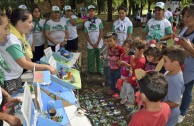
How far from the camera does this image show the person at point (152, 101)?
1998mm

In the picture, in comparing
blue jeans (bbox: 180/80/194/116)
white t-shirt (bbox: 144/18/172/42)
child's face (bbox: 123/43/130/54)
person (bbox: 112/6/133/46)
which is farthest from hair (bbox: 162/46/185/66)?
person (bbox: 112/6/133/46)

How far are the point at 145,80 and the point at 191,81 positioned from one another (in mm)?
1847

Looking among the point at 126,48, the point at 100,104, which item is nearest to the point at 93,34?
the point at 126,48

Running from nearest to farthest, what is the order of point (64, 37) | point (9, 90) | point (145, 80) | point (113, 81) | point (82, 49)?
point (145, 80) → point (9, 90) → point (113, 81) → point (64, 37) → point (82, 49)

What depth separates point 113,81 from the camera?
16.3 feet

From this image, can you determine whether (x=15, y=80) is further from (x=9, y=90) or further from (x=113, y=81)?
(x=113, y=81)

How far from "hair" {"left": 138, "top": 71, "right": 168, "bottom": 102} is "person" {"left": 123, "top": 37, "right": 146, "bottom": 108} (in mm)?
1940

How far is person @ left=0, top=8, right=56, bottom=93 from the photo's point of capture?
2.66 metres

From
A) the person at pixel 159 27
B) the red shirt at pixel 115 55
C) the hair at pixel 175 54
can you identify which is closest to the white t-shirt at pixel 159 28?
the person at pixel 159 27

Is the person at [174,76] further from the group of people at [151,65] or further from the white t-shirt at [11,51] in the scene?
the white t-shirt at [11,51]

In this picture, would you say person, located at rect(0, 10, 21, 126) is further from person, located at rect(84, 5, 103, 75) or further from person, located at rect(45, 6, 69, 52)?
person, located at rect(84, 5, 103, 75)

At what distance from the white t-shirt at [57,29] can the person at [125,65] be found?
181cm

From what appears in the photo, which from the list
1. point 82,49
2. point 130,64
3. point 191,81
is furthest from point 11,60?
point 82,49

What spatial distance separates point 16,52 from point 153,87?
5.02 feet
